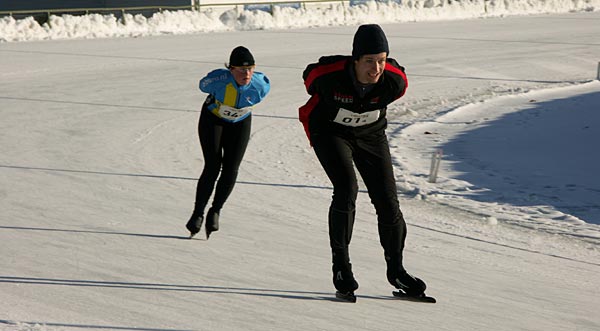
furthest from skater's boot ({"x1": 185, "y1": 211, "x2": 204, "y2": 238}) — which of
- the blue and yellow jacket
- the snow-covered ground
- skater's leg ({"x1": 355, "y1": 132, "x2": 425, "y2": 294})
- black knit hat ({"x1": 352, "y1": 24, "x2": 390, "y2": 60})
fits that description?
black knit hat ({"x1": 352, "y1": 24, "x2": 390, "y2": 60})

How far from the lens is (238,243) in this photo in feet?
24.1

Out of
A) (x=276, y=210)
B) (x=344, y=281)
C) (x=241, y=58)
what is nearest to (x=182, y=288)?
(x=344, y=281)

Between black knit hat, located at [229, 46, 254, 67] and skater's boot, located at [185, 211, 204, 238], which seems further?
skater's boot, located at [185, 211, 204, 238]

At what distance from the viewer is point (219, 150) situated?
729 centimetres

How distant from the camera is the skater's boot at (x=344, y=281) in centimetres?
545

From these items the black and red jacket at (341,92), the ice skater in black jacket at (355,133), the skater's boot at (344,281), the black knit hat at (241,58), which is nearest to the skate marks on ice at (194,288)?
the skater's boot at (344,281)

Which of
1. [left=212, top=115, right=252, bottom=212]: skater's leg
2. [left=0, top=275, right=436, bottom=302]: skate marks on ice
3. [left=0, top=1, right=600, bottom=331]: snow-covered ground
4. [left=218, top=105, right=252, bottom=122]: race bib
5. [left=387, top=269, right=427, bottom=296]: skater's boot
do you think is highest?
[left=218, top=105, right=252, bottom=122]: race bib

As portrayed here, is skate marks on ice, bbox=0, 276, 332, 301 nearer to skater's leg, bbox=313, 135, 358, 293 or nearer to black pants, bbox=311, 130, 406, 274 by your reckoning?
skater's leg, bbox=313, 135, 358, 293

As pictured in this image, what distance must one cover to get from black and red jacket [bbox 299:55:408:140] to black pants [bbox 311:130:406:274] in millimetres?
59

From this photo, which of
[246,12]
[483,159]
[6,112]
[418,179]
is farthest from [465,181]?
[246,12]

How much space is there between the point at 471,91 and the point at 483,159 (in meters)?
7.09

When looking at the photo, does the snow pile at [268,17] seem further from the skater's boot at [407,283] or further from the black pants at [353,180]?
the skater's boot at [407,283]

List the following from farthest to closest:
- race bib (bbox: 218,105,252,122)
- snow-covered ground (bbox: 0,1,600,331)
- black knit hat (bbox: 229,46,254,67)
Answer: race bib (bbox: 218,105,252,122) → black knit hat (bbox: 229,46,254,67) → snow-covered ground (bbox: 0,1,600,331)

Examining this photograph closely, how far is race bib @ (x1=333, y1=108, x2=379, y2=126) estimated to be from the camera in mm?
5239
